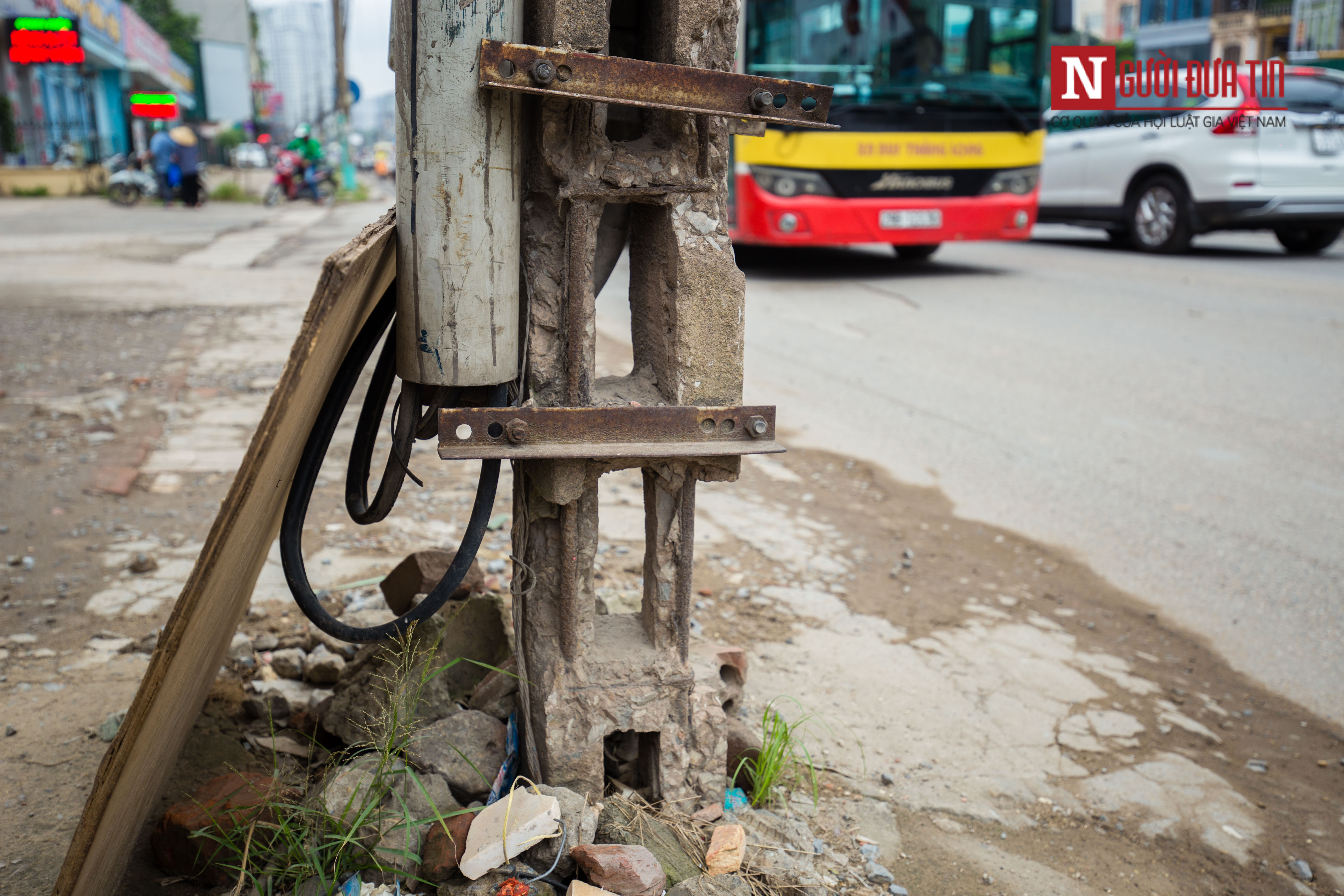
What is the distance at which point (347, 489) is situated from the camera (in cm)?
182

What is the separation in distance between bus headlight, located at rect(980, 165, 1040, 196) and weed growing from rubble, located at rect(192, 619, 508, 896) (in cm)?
782

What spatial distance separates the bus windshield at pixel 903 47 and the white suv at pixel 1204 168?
7.72 ft

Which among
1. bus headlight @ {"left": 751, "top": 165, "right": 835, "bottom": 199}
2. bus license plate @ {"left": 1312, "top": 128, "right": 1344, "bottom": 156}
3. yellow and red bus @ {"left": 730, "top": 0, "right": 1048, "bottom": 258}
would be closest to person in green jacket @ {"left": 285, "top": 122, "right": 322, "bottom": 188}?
yellow and red bus @ {"left": 730, "top": 0, "right": 1048, "bottom": 258}

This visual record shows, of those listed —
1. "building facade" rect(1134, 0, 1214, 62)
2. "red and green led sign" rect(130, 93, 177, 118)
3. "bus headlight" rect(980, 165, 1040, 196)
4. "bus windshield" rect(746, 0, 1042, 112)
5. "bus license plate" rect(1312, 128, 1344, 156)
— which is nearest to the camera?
"bus windshield" rect(746, 0, 1042, 112)

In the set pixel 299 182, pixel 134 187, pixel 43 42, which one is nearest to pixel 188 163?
pixel 134 187

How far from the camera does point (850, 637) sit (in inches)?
117

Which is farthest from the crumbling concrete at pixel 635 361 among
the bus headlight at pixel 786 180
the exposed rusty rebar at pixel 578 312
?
the bus headlight at pixel 786 180

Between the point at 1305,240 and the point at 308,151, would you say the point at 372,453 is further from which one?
the point at 308,151

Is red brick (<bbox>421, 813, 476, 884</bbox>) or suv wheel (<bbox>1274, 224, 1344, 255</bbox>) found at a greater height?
suv wheel (<bbox>1274, 224, 1344, 255</bbox>)

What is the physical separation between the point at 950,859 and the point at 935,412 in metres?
3.39

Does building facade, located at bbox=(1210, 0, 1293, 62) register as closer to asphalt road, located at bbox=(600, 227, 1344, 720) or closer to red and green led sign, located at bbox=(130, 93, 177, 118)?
asphalt road, located at bbox=(600, 227, 1344, 720)

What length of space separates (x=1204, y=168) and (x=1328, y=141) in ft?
3.30

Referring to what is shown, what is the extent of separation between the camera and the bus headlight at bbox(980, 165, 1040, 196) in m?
8.47

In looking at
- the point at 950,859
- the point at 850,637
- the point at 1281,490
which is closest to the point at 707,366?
the point at 950,859
